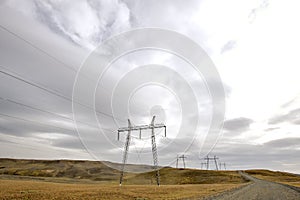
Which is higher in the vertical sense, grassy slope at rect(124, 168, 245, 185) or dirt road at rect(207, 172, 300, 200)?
grassy slope at rect(124, 168, 245, 185)

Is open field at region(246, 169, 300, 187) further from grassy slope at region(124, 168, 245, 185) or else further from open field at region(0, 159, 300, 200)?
grassy slope at region(124, 168, 245, 185)

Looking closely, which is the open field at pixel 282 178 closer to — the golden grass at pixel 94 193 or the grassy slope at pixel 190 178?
the grassy slope at pixel 190 178

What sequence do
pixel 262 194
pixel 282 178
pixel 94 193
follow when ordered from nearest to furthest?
pixel 262 194, pixel 94 193, pixel 282 178

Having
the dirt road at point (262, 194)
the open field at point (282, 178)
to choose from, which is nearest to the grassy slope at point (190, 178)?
the open field at point (282, 178)

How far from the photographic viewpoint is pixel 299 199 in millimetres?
29000

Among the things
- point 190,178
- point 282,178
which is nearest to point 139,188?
point 190,178

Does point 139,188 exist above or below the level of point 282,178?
below

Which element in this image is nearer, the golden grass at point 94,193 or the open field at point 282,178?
the golden grass at point 94,193

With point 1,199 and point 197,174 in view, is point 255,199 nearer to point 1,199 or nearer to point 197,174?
point 1,199

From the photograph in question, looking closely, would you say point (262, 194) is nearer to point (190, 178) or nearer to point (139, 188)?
point (139, 188)

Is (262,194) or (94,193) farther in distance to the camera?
(94,193)

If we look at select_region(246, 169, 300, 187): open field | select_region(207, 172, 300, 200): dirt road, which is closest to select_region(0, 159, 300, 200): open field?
select_region(207, 172, 300, 200): dirt road

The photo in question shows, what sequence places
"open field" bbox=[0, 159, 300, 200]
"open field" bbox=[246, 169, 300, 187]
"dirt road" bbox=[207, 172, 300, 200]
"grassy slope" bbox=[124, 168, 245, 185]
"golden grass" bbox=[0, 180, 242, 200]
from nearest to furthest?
1. "dirt road" bbox=[207, 172, 300, 200]
2. "golden grass" bbox=[0, 180, 242, 200]
3. "open field" bbox=[0, 159, 300, 200]
4. "open field" bbox=[246, 169, 300, 187]
5. "grassy slope" bbox=[124, 168, 245, 185]

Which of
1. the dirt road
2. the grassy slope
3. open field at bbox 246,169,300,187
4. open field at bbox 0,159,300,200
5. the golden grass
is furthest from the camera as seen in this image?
the grassy slope
